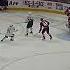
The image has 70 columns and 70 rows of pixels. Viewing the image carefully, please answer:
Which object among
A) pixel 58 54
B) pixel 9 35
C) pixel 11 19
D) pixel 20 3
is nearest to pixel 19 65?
pixel 58 54

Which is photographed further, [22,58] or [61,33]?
[61,33]

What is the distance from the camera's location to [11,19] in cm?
1672

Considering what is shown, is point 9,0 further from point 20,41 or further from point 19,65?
point 19,65

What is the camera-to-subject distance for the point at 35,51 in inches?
428

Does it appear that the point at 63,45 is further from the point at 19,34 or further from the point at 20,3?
the point at 20,3

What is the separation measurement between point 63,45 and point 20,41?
1655 mm

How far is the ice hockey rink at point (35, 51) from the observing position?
9.41 metres

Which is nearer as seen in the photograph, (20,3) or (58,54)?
(58,54)

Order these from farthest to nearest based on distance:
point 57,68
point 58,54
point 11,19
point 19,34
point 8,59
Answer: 1. point 11,19
2. point 19,34
3. point 58,54
4. point 8,59
5. point 57,68

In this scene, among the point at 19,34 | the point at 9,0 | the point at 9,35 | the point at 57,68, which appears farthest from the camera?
the point at 9,0

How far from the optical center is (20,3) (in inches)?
734

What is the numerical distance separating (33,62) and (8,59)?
80 centimetres

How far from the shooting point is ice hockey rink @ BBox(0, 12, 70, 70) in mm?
9414

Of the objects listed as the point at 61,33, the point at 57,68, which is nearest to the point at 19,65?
the point at 57,68
